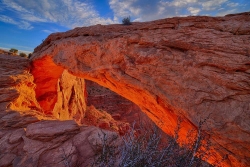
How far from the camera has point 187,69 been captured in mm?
4621

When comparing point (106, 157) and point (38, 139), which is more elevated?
point (106, 157)

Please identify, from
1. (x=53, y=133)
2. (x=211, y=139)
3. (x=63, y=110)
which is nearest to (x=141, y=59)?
(x=211, y=139)

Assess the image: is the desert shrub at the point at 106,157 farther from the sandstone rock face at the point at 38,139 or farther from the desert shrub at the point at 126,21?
the desert shrub at the point at 126,21

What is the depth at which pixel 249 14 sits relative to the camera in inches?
170

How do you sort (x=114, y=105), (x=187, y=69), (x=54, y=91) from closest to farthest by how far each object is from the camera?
(x=187, y=69) → (x=54, y=91) → (x=114, y=105)

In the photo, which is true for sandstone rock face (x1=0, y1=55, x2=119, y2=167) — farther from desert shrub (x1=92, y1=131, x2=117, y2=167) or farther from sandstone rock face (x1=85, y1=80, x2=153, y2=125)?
sandstone rock face (x1=85, y1=80, x2=153, y2=125)

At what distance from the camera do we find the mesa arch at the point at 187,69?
12.8 ft

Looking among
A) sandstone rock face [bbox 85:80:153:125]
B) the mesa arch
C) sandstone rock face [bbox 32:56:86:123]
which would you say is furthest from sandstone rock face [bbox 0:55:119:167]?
sandstone rock face [bbox 85:80:153:125]

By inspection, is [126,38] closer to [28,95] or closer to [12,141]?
[12,141]

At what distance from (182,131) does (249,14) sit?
405 cm

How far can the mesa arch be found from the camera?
3895 mm

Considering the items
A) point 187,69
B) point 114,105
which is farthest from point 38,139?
point 114,105

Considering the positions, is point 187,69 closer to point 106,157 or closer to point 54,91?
point 106,157

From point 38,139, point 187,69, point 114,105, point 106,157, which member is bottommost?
point 114,105
